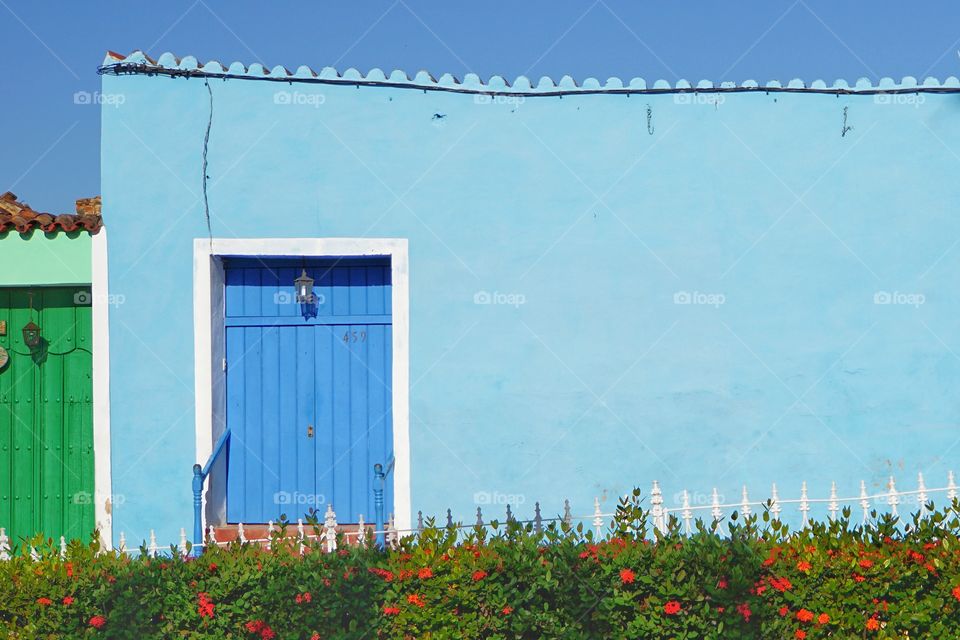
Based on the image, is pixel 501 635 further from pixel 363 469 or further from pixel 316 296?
pixel 316 296

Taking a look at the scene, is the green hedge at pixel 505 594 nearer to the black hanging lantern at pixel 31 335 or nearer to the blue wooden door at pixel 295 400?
the blue wooden door at pixel 295 400

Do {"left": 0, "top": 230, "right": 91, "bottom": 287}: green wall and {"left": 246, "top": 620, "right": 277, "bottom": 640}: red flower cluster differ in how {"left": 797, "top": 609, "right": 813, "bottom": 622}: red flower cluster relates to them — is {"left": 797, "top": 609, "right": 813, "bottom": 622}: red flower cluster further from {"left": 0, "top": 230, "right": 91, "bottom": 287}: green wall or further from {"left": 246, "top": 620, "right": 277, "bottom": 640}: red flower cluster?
{"left": 0, "top": 230, "right": 91, "bottom": 287}: green wall

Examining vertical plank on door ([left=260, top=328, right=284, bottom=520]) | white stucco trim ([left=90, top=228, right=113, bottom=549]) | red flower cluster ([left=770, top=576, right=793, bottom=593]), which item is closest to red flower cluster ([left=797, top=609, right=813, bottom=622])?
red flower cluster ([left=770, top=576, right=793, bottom=593])

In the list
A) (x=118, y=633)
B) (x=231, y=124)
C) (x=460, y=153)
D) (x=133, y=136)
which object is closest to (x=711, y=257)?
(x=460, y=153)

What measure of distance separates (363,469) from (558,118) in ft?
9.93

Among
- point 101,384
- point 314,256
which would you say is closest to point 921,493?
point 314,256

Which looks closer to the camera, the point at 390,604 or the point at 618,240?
the point at 390,604

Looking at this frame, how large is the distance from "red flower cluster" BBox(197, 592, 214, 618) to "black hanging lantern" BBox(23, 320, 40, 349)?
3853 millimetres

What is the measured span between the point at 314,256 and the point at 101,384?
180 cm

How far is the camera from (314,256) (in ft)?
25.7

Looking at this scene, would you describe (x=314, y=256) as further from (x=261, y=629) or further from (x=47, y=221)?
(x=261, y=629)


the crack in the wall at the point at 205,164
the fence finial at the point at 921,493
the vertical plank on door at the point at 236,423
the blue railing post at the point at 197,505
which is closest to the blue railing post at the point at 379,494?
the blue railing post at the point at 197,505

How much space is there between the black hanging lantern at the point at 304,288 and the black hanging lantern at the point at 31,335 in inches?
76.4

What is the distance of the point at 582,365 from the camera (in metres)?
7.84
